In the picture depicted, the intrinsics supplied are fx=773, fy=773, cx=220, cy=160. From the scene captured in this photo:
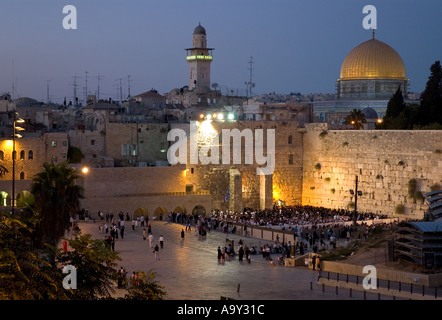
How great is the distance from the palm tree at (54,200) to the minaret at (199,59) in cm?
3559

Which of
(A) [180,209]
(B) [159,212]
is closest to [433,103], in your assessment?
(A) [180,209]

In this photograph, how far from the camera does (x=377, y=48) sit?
5581cm

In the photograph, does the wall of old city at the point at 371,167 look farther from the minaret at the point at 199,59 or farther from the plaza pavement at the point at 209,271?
the minaret at the point at 199,59

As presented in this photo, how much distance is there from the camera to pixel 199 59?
59875mm

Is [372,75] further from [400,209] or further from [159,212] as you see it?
[159,212]

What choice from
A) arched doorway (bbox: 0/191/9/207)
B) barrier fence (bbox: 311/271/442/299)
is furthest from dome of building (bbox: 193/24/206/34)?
barrier fence (bbox: 311/271/442/299)

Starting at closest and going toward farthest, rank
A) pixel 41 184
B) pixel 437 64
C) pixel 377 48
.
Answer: pixel 41 184 < pixel 437 64 < pixel 377 48

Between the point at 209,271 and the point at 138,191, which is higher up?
the point at 138,191

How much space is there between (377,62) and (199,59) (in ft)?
44.6

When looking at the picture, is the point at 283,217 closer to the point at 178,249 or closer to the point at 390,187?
the point at 390,187

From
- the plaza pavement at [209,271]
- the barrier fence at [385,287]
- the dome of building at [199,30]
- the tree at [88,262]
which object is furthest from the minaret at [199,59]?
the tree at [88,262]
